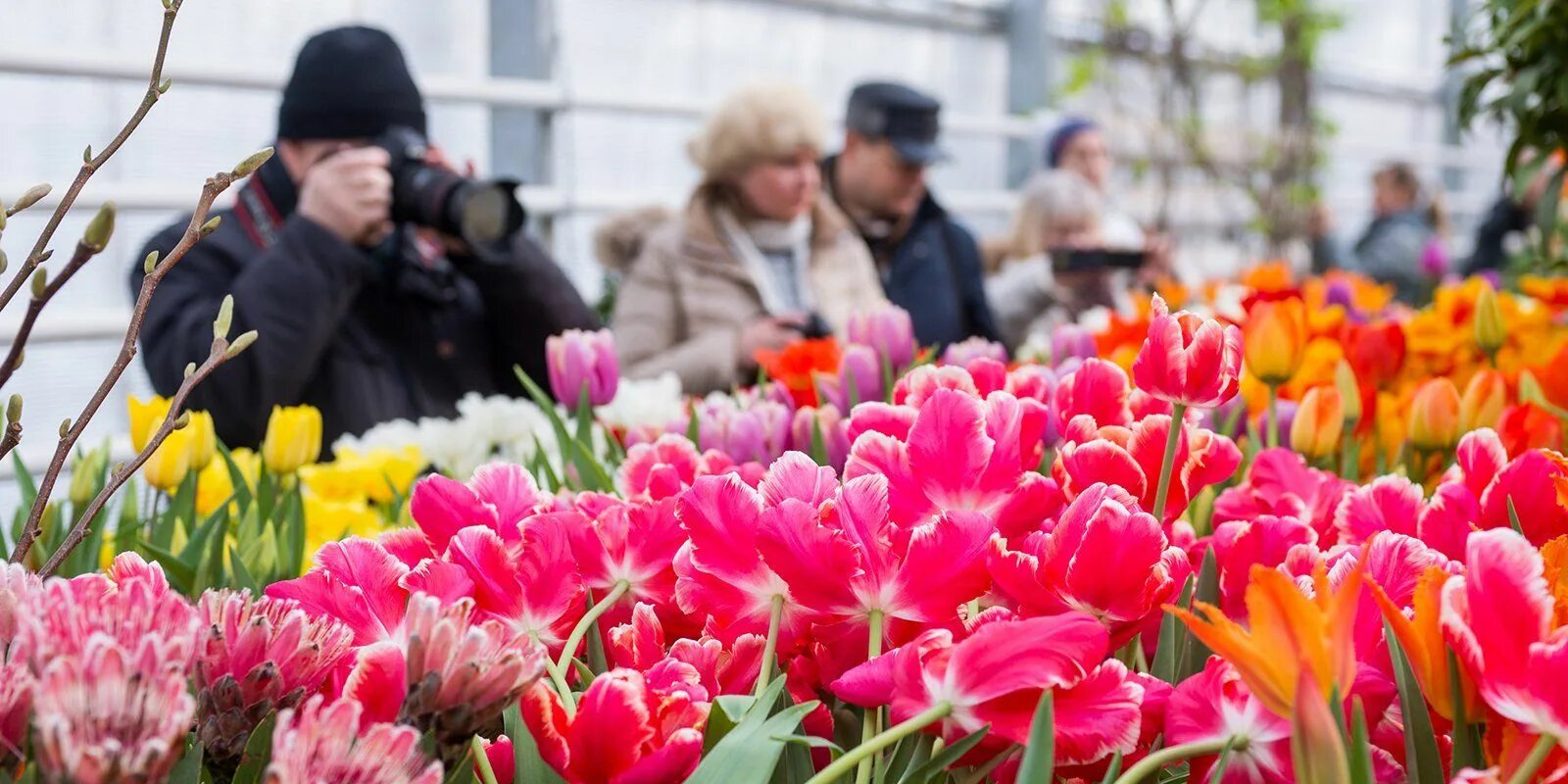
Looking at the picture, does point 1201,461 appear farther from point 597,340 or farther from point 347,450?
point 347,450

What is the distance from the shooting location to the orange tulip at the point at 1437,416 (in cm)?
104

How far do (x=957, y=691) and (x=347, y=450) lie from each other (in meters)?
0.84

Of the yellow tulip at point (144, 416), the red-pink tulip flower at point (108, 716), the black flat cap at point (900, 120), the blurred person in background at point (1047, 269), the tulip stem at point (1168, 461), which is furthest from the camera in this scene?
the blurred person in background at point (1047, 269)

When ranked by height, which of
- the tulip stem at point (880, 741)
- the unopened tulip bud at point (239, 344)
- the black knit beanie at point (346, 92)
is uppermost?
the black knit beanie at point (346, 92)

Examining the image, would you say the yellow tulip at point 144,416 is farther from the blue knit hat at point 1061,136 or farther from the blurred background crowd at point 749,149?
the blue knit hat at point 1061,136

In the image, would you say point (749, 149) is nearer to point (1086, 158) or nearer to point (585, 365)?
point (585, 365)

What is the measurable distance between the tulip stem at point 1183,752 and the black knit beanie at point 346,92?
6.11 ft

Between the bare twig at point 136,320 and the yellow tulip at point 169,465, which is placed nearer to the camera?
the bare twig at point 136,320

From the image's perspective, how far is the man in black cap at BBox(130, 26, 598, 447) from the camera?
1.98 m

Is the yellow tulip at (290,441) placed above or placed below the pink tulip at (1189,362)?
below

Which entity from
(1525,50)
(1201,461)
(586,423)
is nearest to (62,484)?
(586,423)

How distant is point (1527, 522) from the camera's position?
0.62 metres

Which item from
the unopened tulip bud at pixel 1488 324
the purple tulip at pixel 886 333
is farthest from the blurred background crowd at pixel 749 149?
the purple tulip at pixel 886 333

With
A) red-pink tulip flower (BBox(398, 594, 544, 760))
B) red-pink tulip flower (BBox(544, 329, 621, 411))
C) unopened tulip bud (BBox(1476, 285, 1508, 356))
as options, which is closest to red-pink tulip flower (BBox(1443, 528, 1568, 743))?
red-pink tulip flower (BBox(398, 594, 544, 760))
